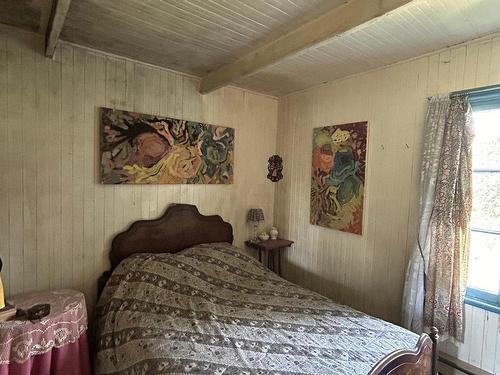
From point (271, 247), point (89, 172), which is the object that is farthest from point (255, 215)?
point (89, 172)

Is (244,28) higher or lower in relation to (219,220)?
higher

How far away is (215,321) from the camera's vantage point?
5.75 feet

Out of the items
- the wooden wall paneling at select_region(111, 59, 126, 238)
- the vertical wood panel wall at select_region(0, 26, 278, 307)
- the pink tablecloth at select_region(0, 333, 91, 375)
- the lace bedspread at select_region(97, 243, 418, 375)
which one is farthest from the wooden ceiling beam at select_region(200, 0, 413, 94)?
the pink tablecloth at select_region(0, 333, 91, 375)

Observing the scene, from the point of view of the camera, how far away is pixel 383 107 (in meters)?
2.38

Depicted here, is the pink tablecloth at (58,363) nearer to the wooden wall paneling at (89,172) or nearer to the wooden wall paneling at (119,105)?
the wooden wall paneling at (89,172)

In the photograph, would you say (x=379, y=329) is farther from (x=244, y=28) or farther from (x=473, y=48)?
(x=244, y=28)

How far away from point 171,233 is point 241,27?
1.77 metres

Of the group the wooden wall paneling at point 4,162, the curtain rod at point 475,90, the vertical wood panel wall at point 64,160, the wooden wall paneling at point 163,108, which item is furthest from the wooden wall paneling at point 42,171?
the curtain rod at point 475,90

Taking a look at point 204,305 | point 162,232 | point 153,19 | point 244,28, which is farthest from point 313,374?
point 153,19

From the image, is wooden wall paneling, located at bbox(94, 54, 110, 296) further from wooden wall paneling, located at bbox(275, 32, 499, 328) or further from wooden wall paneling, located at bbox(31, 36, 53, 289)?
wooden wall paneling, located at bbox(275, 32, 499, 328)

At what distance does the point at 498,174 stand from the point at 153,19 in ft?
7.99

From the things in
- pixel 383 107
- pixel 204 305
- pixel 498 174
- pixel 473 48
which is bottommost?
pixel 204 305

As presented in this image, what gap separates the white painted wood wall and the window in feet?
0.36

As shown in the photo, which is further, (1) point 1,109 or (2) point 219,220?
(2) point 219,220
